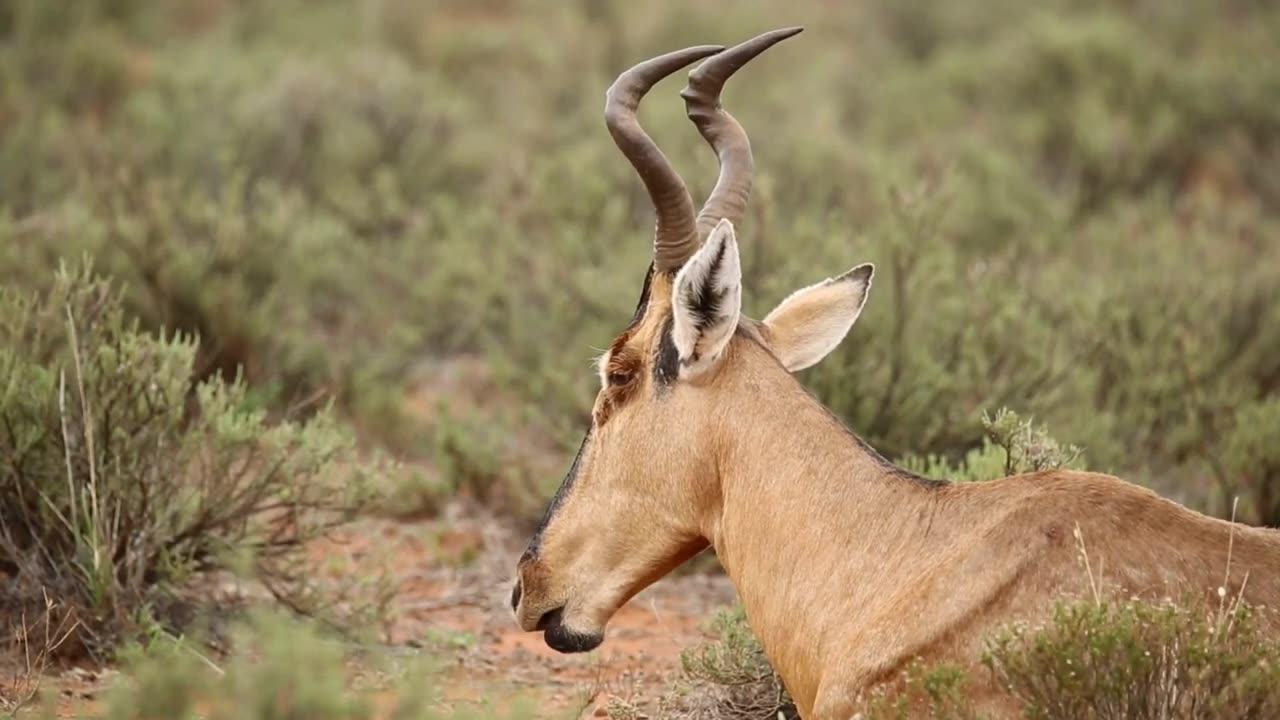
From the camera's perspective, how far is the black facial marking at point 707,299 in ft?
15.5

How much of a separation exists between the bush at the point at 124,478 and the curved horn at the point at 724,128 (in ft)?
8.65

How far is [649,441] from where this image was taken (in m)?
5.13

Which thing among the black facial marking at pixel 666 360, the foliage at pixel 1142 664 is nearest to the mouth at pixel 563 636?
the black facial marking at pixel 666 360

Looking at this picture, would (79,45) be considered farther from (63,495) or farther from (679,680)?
(679,680)

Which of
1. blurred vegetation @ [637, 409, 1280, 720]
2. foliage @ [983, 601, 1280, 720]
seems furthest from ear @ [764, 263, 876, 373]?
foliage @ [983, 601, 1280, 720]

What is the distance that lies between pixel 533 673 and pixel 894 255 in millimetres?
3662

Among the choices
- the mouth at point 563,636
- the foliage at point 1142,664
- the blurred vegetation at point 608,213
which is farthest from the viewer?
the blurred vegetation at point 608,213

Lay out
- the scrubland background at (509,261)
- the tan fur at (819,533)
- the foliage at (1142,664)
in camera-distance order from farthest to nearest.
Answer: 1. the scrubland background at (509,261)
2. the tan fur at (819,533)
3. the foliage at (1142,664)

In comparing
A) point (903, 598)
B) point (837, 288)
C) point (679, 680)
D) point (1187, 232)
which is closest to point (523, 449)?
point (679, 680)

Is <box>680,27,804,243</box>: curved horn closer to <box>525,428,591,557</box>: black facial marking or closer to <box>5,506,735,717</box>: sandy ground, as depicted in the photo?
<box>525,428,591,557</box>: black facial marking

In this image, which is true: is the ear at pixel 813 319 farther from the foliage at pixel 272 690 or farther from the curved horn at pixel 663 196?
the foliage at pixel 272 690

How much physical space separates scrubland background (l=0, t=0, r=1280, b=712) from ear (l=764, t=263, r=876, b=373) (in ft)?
4.65

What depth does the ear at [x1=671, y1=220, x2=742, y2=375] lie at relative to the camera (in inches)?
185

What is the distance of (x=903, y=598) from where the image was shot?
15.0 ft
